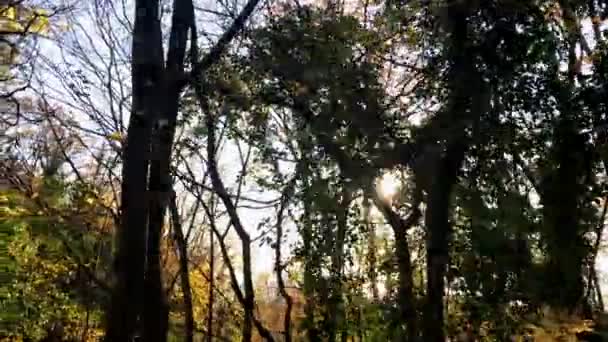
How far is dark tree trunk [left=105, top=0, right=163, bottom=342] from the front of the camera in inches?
120

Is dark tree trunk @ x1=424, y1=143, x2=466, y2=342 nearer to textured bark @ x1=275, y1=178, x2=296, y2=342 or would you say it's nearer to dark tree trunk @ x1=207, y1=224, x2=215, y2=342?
textured bark @ x1=275, y1=178, x2=296, y2=342

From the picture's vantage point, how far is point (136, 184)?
318 cm

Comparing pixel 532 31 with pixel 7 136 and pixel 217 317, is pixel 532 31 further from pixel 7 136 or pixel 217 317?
pixel 217 317

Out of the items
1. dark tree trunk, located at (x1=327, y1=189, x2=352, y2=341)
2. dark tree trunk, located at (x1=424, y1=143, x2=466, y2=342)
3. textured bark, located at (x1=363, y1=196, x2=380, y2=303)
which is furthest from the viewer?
textured bark, located at (x1=363, y1=196, x2=380, y2=303)

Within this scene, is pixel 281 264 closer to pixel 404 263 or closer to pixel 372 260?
pixel 372 260

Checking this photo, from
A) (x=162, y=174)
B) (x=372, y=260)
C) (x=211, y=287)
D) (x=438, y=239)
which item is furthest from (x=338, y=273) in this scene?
(x=211, y=287)

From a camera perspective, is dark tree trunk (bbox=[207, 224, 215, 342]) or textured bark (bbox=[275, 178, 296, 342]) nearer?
textured bark (bbox=[275, 178, 296, 342])

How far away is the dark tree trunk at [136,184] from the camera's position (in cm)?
304

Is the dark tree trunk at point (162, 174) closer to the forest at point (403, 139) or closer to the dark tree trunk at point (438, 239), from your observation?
the forest at point (403, 139)

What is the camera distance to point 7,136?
6.05 metres

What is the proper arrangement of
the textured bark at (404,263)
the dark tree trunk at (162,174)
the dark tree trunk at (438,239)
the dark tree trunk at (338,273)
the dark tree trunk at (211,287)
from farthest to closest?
the dark tree trunk at (211,287) < the textured bark at (404,263) < the dark tree trunk at (338,273) < the dark tree trunk at (438,239) < the dark tree trunk at (162,174)

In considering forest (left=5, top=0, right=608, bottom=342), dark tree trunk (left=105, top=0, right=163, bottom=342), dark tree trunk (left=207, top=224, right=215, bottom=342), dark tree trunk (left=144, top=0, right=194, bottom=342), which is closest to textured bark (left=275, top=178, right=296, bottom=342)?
forest (left=5, top=0, right=608, bottom=342)

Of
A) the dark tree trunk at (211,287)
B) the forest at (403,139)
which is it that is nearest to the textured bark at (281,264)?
the forest at (403,139)

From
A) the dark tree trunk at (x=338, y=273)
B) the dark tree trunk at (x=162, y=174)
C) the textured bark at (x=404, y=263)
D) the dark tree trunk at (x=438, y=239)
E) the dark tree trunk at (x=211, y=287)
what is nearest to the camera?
the dark tree trunk at (x=162, y=174)
